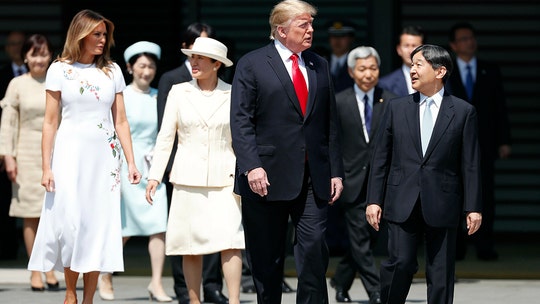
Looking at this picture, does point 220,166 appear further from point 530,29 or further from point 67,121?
point 530,29

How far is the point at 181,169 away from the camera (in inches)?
362

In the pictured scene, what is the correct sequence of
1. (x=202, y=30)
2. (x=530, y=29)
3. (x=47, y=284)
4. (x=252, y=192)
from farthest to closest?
(x=530, y=29) → (x=47, y=284) → (x=202, y=30) → (x=252, y=192)

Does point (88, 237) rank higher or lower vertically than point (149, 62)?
lower

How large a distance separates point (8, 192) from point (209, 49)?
189 inches

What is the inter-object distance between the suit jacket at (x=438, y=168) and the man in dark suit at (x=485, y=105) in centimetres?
403

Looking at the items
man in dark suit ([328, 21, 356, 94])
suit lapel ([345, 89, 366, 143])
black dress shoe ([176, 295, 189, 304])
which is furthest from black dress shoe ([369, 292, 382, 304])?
man in dark suit ([328, 21, 356, 94])

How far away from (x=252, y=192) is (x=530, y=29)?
6814 millimetres

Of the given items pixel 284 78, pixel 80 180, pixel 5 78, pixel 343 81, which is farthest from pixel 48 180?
pixel 5 78

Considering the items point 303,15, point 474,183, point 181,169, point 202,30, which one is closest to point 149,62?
point 202,30

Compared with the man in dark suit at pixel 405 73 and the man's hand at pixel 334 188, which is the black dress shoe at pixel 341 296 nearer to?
the man in dark suit at pixel 405 73

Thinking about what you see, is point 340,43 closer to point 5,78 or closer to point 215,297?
point 5,78

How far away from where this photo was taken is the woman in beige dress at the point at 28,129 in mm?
10820

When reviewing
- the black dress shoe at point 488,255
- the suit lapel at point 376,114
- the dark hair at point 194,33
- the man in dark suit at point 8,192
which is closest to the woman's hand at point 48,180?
the dark hair at point 194,33

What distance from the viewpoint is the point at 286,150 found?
7895 millimetres
